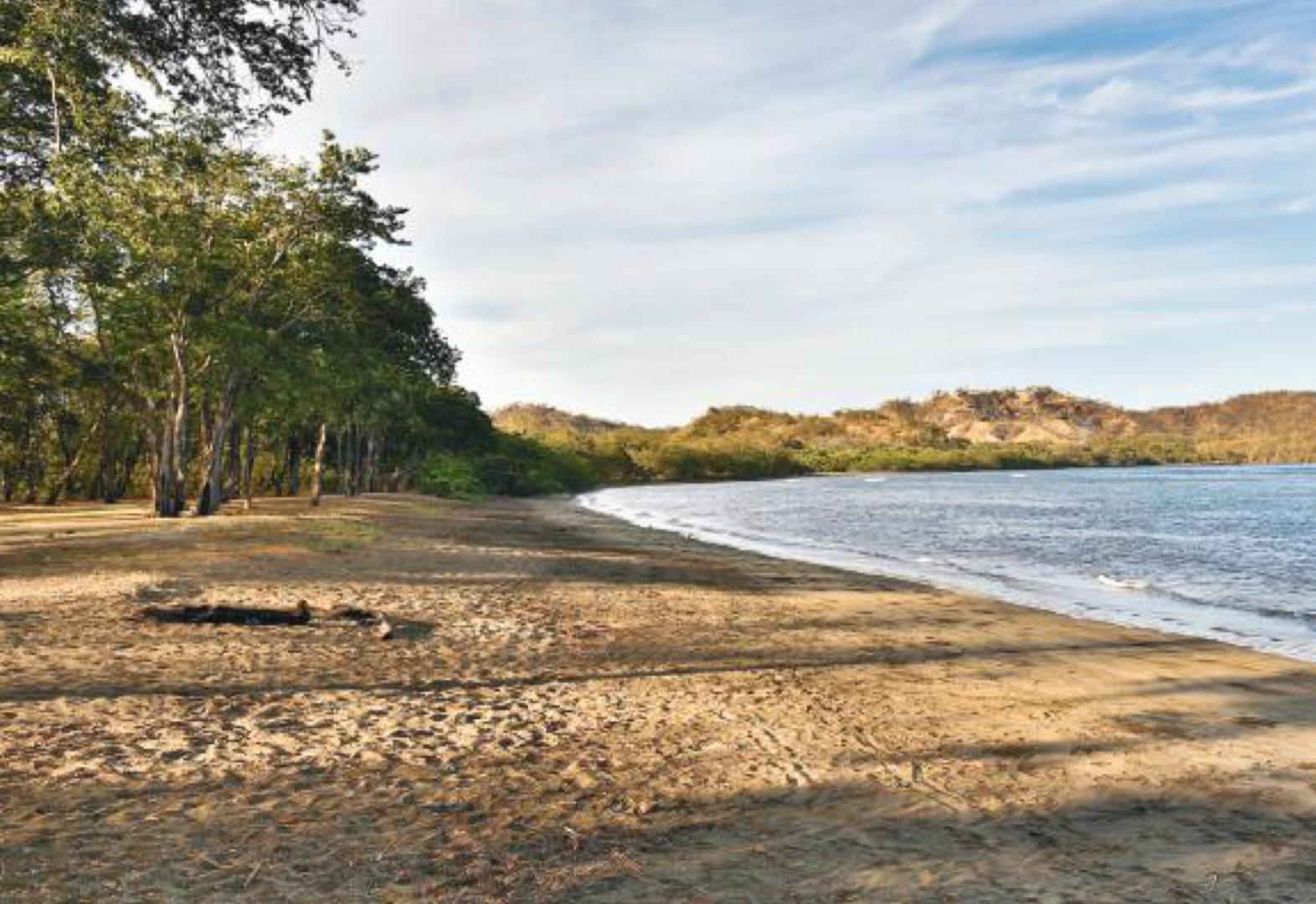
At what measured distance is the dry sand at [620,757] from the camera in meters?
5.98

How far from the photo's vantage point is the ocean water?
22.8 meters

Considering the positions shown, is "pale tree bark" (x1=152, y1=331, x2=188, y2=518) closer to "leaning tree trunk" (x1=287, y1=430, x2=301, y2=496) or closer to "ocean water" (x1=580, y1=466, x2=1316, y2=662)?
"ocean water" (x1=580, y1=466, x2=1316, y2=662)

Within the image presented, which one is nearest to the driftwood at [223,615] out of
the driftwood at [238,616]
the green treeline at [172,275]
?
the driftwood at [238,616]

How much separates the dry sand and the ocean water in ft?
24.6

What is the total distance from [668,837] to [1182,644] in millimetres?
14346

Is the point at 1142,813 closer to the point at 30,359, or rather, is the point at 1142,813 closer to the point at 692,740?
the point at 692,740

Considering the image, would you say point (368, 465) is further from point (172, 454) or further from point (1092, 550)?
point (1092, 550)

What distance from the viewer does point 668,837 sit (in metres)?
6.64

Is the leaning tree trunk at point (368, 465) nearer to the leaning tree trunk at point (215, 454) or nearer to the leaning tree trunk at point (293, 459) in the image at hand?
the leaning tree trunk at point (293, 459)

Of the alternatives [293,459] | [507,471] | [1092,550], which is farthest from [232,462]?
[507,471]

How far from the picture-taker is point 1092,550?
131ft

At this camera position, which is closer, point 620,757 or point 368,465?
point 620,757

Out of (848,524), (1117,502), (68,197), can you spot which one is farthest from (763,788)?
(1117,502)

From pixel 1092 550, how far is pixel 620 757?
3727 cm
